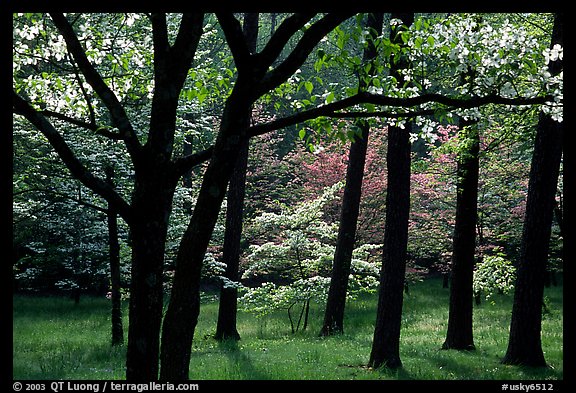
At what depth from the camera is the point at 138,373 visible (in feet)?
18.7

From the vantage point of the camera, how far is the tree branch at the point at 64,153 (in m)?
5.27

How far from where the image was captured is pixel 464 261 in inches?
545

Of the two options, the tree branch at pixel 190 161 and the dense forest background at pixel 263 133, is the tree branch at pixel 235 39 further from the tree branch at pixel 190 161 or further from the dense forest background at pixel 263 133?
the tree branch at pixel 190 161

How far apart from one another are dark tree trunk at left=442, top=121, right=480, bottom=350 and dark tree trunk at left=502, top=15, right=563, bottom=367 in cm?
233

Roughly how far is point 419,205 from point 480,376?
18.5 m

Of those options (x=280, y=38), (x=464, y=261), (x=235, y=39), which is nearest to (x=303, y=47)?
(x=280, y=38)

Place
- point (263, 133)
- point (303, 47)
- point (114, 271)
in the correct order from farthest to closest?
1. point (114, 271)
2. point (263, 133)
3. point (303, 47)

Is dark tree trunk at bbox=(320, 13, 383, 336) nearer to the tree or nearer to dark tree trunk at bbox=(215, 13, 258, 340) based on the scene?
dark tree trunk at bbox=(215, 13, 258, 340)

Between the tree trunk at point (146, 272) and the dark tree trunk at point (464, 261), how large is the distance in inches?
366

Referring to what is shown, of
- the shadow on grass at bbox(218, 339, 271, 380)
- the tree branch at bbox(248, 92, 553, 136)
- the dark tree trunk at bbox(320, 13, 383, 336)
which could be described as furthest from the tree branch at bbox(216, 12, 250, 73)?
the dark tree trunk at bbox(320, 13, 383, 336)

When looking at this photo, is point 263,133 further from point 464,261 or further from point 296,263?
point 296,263

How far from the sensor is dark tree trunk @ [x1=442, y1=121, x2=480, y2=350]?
44.7 feet

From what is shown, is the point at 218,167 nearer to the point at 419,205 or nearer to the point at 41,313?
the point at 41,313
